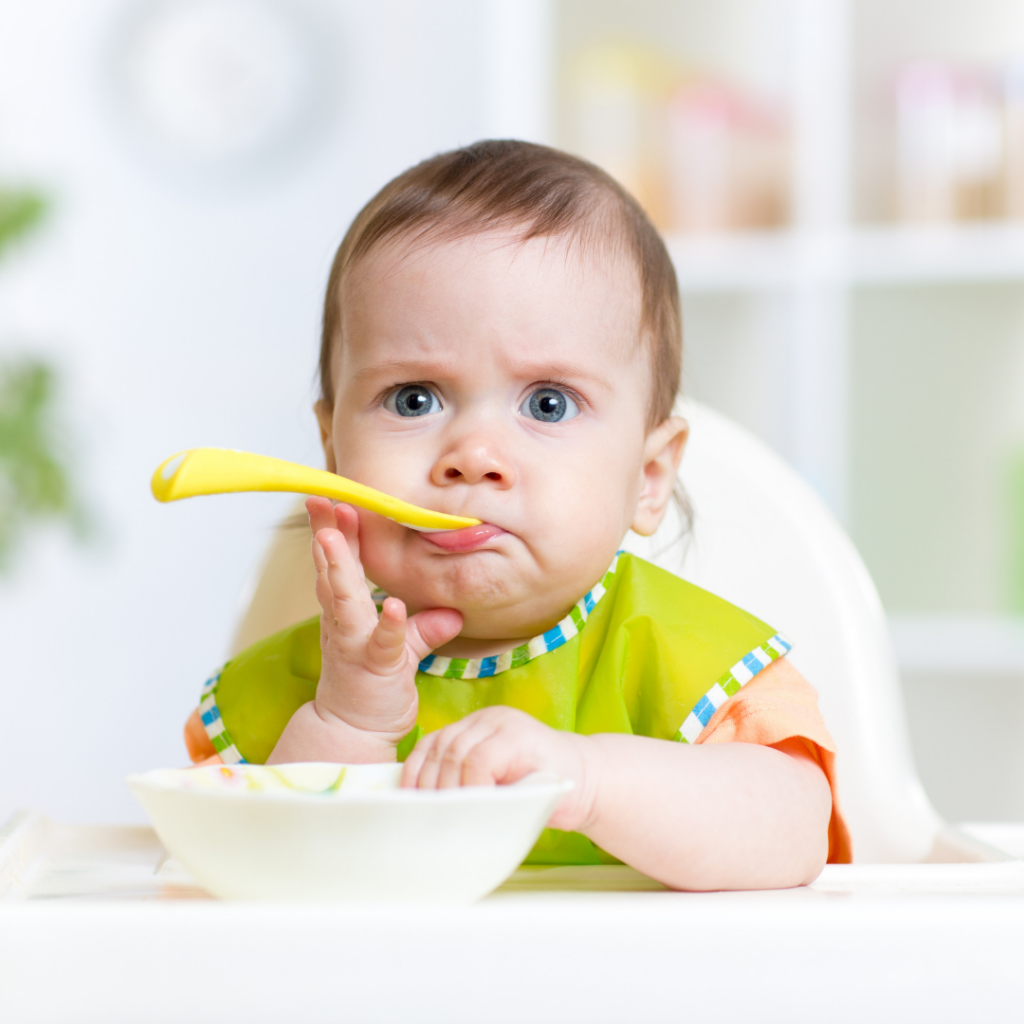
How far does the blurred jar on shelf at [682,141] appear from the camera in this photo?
2051 millimetres

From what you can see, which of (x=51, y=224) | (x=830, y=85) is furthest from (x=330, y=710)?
(x=51, y=224)

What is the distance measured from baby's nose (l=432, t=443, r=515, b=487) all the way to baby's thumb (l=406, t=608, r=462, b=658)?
70mm

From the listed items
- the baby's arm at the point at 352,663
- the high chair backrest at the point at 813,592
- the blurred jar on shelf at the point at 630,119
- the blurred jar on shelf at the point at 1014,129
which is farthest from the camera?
the blurred jar on shelf at the point at 630,119

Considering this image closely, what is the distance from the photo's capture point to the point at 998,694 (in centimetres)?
A: 208

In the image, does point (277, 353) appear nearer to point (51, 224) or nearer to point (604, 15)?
point (51, 224)

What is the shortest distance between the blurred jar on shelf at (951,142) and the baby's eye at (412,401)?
62.9 inches

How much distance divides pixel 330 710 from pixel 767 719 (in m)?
0.21

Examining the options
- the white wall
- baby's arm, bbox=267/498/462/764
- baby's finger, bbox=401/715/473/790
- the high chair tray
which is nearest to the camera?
the high chair tray

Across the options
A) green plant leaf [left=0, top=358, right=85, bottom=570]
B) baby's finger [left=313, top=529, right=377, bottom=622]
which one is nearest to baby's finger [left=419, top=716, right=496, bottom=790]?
baby's finger [left=313, top=529, right=377, bottom=622]

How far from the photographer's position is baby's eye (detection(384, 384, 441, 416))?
2.09ft

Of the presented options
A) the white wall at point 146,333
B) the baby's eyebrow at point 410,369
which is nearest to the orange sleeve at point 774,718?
the baby's eyebrow at point 410,369

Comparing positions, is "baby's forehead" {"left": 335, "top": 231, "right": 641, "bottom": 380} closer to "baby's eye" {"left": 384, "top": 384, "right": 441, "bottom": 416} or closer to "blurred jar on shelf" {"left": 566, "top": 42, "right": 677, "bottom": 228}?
"baby's eye" {"left": 384, "top": 384, "right": 441, "bottom": 416}

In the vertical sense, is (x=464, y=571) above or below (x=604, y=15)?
below

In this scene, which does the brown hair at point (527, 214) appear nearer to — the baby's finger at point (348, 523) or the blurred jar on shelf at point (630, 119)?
the baby's finger at point (348, 523)
